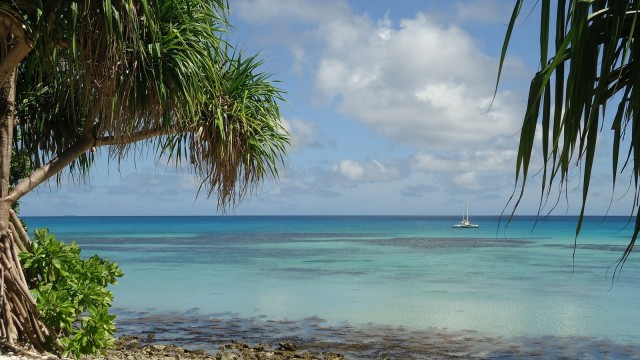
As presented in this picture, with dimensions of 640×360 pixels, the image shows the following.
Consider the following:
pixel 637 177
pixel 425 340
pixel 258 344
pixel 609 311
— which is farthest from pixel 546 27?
pixel 609 311

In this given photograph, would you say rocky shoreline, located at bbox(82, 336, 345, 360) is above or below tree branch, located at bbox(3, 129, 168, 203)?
below

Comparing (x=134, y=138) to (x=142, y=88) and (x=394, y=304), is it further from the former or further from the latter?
(x=394, y=304)

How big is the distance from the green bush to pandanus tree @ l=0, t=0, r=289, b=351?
153mm

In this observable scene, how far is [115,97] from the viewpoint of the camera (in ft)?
16.1

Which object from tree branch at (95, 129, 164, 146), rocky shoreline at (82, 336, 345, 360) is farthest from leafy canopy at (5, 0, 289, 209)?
rocky shoreline at (82, 336, 345, 360)

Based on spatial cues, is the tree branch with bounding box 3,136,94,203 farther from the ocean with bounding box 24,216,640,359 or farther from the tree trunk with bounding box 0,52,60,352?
the ocean with bounding box 24,216,640,359

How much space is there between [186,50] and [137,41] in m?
0.50

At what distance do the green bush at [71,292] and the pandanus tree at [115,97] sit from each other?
15 cm

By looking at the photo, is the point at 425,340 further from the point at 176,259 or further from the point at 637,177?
the point at 176,259

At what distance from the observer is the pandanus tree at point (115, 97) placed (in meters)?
4.52

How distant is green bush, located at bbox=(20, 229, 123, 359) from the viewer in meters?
4.80

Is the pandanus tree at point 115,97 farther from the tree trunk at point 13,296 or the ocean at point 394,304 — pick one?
the ocean at point 394,304

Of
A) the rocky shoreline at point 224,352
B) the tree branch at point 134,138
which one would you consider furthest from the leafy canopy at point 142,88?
the rocky shoreline at point 224,352

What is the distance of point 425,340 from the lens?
9.13 m
